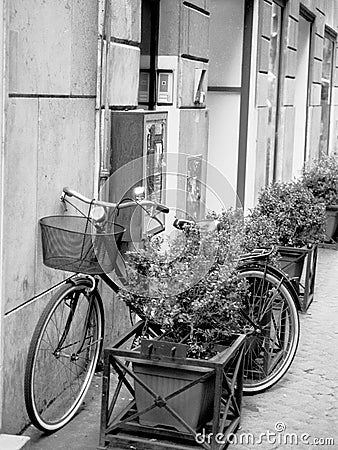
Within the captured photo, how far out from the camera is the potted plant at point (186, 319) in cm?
477

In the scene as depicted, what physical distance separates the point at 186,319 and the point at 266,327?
1136 millimetres

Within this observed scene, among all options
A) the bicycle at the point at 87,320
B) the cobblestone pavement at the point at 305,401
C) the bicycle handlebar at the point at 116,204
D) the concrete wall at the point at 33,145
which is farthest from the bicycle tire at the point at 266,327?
the concrete wall at the point at 33,145

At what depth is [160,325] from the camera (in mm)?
5180

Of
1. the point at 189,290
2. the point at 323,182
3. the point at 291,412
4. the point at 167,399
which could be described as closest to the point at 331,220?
the point at 323,182

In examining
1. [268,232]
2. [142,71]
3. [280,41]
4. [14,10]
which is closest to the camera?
[14,10]

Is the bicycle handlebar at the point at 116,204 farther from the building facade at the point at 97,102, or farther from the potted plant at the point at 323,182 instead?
the potted plant at the point at 323,182

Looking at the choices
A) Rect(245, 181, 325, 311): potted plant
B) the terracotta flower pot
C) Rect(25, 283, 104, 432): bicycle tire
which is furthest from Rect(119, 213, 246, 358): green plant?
the terracotta flower pot

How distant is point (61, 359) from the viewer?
5.62 m

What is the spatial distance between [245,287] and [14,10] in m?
1.97

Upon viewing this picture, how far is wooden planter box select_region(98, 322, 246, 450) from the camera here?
15.6ft

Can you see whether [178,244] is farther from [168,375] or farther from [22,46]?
[22,46]

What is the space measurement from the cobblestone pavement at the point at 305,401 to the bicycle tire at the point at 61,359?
990mm

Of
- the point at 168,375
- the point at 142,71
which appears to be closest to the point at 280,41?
the point at 142,71

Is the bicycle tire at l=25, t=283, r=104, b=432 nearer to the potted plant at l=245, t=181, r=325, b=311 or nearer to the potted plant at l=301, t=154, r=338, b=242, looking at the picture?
the potted plant at l=245, t=181, r=325, b=311
